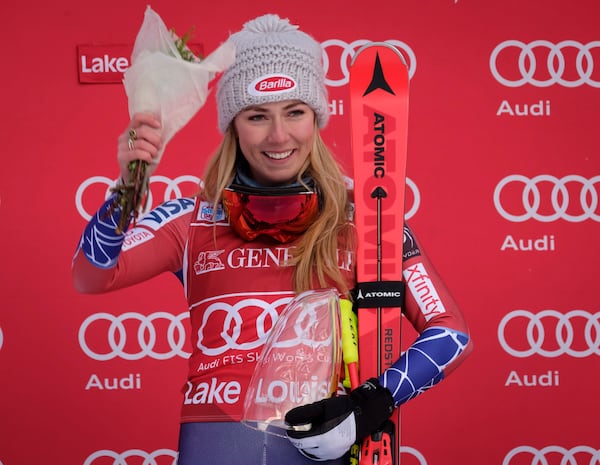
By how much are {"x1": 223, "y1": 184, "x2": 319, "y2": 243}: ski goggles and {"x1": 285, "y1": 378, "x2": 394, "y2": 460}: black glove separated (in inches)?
14.3

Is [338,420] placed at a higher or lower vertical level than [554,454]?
higher

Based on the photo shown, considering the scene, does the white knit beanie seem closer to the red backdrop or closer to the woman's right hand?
the woman's right hand

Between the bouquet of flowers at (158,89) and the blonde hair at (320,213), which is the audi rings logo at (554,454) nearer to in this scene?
the blonde hair at (320,213)

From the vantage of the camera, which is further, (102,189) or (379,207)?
(102,189)

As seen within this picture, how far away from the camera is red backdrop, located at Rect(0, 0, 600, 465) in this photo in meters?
Answer: 3.43

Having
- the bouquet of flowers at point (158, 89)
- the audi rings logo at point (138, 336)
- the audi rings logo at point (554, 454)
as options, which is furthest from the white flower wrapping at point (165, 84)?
the audi rings logo at point (554, 454)

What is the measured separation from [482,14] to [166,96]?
207cm

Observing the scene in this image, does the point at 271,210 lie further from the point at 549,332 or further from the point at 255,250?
the point at 549,332

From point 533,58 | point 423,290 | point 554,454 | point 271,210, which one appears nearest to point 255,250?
point 271,210

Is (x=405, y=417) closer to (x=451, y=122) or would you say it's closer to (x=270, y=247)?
(x=451, y=122)

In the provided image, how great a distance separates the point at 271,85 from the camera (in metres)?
1.96

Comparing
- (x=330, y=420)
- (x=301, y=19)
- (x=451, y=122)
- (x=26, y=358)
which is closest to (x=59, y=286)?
(x=26, y=358)

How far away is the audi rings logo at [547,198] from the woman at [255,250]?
155 centimetres

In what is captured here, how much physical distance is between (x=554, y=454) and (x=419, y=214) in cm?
101
